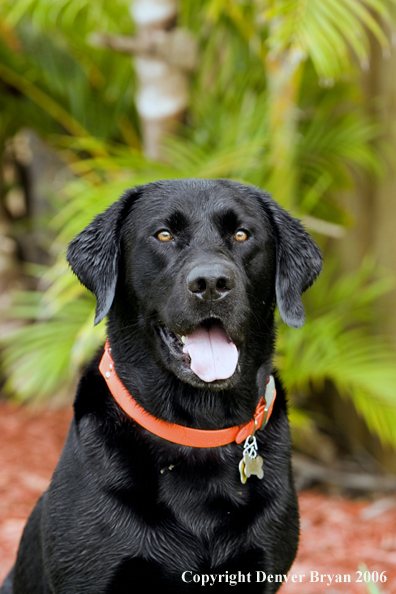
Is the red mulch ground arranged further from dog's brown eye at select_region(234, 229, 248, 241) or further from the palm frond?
the palm frond

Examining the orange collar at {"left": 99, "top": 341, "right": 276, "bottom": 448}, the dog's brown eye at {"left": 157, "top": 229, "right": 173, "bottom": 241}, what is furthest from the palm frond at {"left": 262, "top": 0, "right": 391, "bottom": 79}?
the orange collar at {"left": 99, "top": 341, "right": 276, "bottom": 448}

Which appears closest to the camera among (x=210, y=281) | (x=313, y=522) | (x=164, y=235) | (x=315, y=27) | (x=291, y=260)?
(x=210, y=281)

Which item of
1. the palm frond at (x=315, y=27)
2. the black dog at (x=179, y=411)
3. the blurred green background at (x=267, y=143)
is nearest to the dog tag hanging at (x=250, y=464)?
the black dog at (x=179, y=411)

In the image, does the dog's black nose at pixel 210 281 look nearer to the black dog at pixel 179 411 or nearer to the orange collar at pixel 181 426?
the black dog at pixel 179 411

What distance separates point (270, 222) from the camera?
7.17 feet

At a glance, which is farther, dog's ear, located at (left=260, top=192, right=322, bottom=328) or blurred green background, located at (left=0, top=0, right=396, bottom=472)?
blurred green background, located at (left=0, top=0, right=396, bottom=472)

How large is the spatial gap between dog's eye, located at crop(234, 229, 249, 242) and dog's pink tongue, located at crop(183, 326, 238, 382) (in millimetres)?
314

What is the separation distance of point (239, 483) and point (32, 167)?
163 inches

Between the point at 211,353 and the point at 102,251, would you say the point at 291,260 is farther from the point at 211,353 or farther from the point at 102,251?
the point at 102,251

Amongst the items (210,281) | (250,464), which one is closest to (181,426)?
A: (250,464)

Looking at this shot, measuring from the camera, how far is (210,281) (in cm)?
176

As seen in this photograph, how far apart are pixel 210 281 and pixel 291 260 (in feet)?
1.58

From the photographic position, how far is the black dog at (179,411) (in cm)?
178

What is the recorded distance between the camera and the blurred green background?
135 inches
